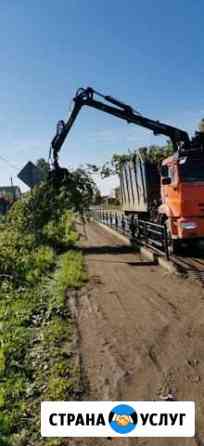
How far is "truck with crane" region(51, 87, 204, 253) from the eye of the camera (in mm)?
12344

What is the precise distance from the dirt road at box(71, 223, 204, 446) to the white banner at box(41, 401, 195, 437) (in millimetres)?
73

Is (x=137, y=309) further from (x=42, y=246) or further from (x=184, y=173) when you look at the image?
(x=42, y=246)

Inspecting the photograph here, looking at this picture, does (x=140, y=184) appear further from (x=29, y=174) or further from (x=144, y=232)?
(x=29, y=174)

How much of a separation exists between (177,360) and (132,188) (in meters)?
15.0

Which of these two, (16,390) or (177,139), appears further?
(177,139)

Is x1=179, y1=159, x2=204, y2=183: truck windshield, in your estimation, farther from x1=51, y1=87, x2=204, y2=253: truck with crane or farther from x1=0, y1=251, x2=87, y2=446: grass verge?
x1=0, y1=251, x2=87, y2=446: grass verge

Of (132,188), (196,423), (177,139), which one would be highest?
(177,139)

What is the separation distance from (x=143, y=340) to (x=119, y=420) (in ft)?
7.36

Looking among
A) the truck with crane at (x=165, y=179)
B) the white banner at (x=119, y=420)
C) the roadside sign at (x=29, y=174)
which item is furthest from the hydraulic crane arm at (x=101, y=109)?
the white banner at (x=119, y=420)

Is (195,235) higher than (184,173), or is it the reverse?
(184,173)

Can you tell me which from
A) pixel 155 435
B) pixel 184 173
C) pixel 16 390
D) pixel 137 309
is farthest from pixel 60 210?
pixel 155 435

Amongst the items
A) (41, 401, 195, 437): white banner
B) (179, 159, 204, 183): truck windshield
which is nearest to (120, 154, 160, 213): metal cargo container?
(179, 159, 204, 183): truck windshield

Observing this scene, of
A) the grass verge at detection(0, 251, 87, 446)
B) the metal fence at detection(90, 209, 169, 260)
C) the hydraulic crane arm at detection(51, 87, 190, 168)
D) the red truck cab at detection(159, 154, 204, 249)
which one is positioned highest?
the hydraulic crane arm at detection(51, 87, 190, 168)

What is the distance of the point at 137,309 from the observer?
7.50 meters
